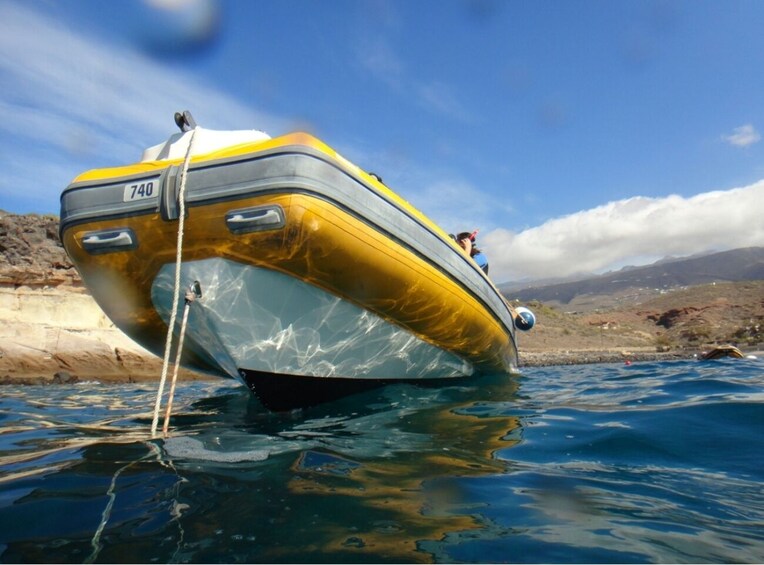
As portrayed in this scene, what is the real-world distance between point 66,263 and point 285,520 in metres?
13.5

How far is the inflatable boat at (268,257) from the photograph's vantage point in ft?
9.53

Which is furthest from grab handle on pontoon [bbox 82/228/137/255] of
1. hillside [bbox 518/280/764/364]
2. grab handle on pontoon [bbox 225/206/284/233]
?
hillside [bbox 518/280/764/364]

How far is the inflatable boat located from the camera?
290cm

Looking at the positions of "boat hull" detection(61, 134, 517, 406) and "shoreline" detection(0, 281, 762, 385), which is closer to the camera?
"boat hull" detection(61, 134, 517, 406)

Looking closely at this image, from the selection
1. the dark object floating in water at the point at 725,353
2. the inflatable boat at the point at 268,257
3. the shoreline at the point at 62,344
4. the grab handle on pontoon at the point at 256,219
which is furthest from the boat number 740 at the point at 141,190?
the dark object floating in water at the point at 725,353

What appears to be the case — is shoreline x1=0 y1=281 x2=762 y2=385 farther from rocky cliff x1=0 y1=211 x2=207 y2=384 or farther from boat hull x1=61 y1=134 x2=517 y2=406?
boat hull x1=61 y1=134 x2=517 y2=406

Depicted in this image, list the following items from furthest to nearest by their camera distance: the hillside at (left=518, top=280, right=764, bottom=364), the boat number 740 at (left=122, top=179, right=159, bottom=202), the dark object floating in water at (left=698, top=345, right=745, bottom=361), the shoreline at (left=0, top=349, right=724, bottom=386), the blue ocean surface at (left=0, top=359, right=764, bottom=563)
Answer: the hillside at (left=518, top=280, right=764, bottom=364) < the dark object floating in water at (left=698, top=345, right=745, bottom=361) < the shoreline at (left=0, top=349, right=724, bottom=386) < the boat number 740 at (left=122, top=179, right=159, bottom=202) < the blue ocean surface at (left=0, top=359, right=764, bottom=563)

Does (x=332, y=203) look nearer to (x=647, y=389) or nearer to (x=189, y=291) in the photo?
(x=189, y=291)

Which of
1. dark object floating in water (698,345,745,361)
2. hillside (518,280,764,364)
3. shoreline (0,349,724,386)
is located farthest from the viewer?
hillside (518,280,764,364)

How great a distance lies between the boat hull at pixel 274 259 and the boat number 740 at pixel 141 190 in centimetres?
2

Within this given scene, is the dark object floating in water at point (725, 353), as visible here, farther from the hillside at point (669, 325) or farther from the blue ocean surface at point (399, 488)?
the blue ocean surface at point (399, 488)

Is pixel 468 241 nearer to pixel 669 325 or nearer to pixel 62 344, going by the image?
pixel 62 344

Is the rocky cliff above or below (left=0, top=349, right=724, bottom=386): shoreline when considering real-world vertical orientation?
above

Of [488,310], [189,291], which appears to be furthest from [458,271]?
[189,291]
